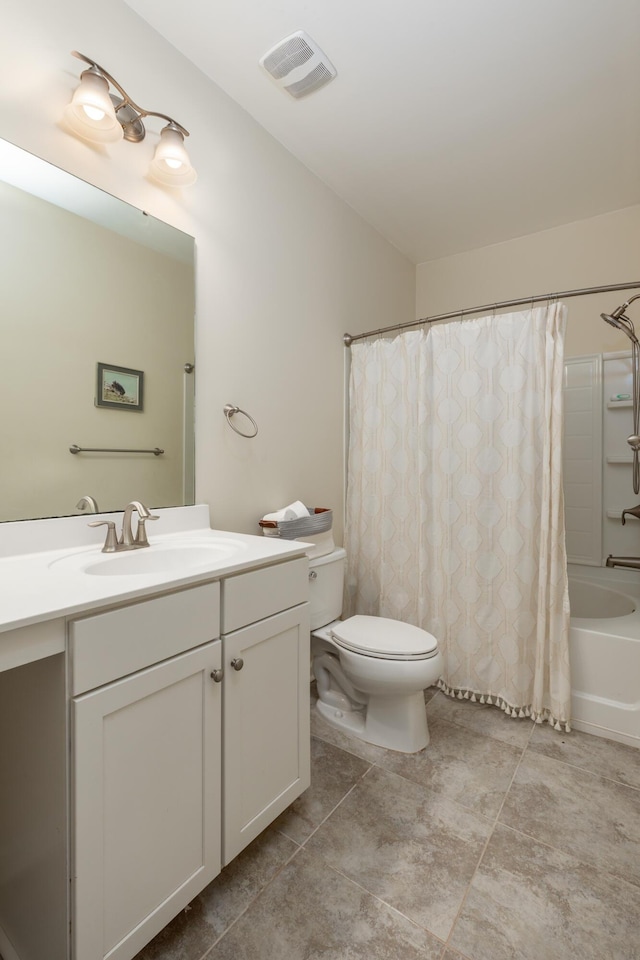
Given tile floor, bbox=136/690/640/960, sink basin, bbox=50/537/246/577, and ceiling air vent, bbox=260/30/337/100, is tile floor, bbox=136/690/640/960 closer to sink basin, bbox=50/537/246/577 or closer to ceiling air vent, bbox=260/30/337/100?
sink basin, bbox=50/537/246/577

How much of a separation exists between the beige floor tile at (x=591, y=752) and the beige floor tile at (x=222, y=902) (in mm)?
1031

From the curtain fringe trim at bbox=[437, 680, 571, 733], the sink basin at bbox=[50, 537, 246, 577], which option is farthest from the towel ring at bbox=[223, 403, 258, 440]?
the curtain fringe trim at bbox=[437, 680, 571, 733]

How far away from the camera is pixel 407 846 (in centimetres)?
124

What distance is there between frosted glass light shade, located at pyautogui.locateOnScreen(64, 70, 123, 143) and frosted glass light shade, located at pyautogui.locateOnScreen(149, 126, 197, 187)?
14 centimetres

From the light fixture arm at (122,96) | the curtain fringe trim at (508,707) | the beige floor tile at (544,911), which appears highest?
the light fixture arm at (122,96)

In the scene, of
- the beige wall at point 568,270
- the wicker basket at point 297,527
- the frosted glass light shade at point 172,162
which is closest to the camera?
the frosted glass light shade at point 172,162

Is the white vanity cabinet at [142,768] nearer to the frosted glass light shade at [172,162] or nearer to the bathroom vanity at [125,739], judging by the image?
the bathroom vanity at [125,739]

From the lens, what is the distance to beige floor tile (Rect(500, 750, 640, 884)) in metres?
1.21

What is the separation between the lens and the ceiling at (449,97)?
1.43 metres

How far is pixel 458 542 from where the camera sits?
1.99 meters

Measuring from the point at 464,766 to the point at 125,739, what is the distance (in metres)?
1.25

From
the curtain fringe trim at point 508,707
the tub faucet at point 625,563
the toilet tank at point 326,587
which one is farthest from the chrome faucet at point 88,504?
the tub faucet at point 625,563

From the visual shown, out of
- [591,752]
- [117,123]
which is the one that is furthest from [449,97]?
[591,752]

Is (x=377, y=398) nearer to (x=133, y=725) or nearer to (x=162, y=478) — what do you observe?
(x=162, y=478)
